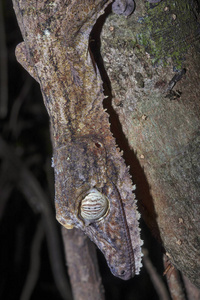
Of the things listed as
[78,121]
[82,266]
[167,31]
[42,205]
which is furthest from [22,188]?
[167,31]

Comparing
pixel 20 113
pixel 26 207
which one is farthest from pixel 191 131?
pixel 26 207

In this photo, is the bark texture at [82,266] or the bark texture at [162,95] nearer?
the bark texture at [162,95]

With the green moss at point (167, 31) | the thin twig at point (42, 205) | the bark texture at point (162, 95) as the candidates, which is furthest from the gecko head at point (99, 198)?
the thin twig at point (42, 205)

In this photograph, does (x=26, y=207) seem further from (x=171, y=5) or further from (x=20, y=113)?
(x=171, y=5)

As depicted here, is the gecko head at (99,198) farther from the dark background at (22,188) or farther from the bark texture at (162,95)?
the dark background at (22,188)

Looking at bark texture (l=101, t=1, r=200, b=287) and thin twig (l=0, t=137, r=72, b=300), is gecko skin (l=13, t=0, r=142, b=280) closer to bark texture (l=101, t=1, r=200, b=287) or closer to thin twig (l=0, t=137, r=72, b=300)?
bark texture (l=101, t=1, r=200, b=287)

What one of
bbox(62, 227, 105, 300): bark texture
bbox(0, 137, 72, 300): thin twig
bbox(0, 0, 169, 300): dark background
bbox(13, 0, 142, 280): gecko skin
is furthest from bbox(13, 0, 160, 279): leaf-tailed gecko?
bbox(0, 137, 72, 300): thin twig

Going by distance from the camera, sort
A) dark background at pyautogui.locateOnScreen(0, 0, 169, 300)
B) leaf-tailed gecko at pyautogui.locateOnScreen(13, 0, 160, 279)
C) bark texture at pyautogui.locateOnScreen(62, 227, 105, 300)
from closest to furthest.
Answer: leaf-tailed gecko at pyautogui.locateOnScreen(13, 0, 160, 279)
bark texture at pyautogui.locateOnScreen(62, 227, 105, 300)
dark background at pyautogui.locateOnScreen(0, 0, 169, 300)
